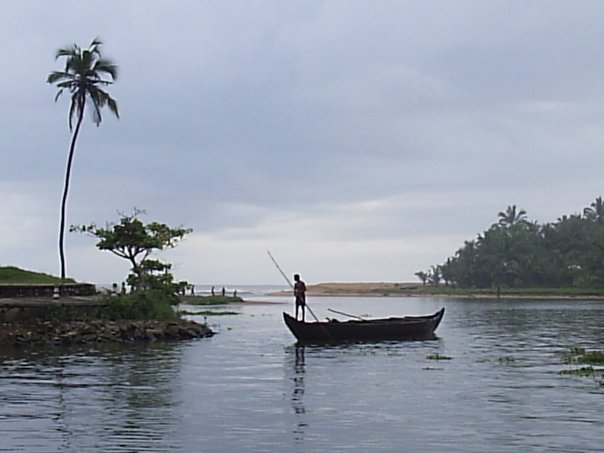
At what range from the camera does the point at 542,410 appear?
61.6 ft

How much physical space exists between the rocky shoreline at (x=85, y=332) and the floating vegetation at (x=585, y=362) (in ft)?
59.4

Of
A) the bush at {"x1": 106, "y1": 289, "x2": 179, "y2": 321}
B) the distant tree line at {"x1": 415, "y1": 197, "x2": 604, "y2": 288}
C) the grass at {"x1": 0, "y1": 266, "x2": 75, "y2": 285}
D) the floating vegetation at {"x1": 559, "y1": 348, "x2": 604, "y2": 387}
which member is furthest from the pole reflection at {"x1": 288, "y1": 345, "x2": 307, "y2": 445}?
the distant tree line at {"x1": 415, "y1": 197, "x2": 604, "y2": 288}

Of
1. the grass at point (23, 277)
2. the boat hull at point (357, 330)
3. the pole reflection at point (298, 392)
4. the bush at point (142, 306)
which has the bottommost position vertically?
the pole reflection at point (298, 392)

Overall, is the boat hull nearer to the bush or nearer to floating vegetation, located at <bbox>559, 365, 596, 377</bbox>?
the bush

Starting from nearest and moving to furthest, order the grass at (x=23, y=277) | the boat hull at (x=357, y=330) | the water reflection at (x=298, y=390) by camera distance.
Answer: the water reflection at (x=298, y=390) → the boat hull at (x=357, y=330) → the grass at (x=23, y=277)

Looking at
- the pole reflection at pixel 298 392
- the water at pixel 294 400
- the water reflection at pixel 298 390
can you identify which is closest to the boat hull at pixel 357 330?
the water reflection at pixel 298 390

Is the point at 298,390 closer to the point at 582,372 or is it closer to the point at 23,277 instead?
the point at 582,372

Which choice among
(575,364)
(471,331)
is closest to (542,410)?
(575,364)

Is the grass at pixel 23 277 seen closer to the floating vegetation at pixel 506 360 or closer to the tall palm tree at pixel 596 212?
the floating vegetation at pixel 506 360

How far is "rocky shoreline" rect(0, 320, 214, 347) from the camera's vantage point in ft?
109

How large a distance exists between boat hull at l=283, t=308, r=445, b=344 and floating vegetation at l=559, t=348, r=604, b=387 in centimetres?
857

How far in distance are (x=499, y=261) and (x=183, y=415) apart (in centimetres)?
11390

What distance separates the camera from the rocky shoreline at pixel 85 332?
33.3m

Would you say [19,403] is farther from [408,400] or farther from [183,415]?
[408,400]
